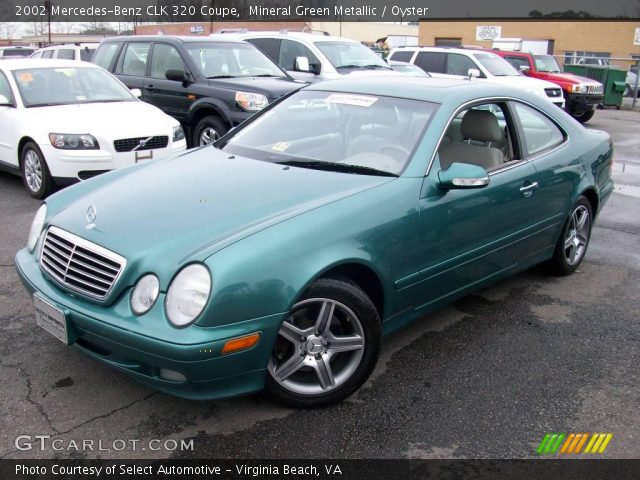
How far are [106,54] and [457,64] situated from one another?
8.08 m

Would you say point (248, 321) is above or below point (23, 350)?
above

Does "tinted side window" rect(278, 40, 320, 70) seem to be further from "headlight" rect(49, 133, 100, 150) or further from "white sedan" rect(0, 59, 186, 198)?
"headlight" rect(49, 133, 100, 150)

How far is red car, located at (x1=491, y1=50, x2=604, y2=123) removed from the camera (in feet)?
50.5

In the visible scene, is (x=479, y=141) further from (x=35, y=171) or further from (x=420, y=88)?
(x=35, y=171)

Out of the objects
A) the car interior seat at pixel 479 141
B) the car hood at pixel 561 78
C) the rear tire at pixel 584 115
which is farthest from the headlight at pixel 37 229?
the rear tire at pixel 584 115

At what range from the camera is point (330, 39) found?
1162cm

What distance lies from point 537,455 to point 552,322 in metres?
1.56

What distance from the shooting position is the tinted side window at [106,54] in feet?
32.7

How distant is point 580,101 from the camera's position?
15406 mm

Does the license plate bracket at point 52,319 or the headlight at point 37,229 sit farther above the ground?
the headlight at point 37,229

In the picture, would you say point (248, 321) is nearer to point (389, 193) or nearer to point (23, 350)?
point (389, 193)

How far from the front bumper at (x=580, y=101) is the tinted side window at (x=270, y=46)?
7886mm

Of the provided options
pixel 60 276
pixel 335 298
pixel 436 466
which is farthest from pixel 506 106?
pixel 60 276

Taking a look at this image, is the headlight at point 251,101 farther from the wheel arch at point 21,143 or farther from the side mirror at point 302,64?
the side mirror at point 302,64
